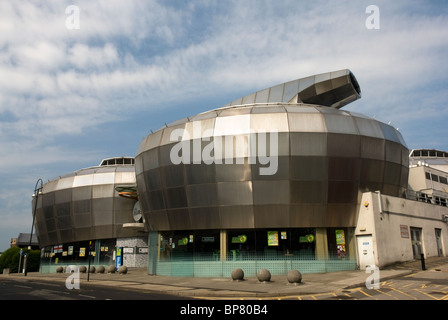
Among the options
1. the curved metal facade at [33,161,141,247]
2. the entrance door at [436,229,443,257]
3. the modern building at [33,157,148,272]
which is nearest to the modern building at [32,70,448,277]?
the entrance door at [436,229,443,257]

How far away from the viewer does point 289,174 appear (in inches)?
1201

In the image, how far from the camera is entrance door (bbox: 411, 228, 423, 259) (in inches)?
1361

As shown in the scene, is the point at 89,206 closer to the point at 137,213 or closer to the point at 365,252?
the point at 137,213

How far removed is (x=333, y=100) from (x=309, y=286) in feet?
86.9

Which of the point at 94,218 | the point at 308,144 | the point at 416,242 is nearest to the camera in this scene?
the point at 308,144

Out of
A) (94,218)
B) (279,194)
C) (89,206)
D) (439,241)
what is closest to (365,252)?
(279,194)

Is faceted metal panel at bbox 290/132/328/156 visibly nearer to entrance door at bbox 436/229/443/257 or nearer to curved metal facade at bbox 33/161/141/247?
entrance door at bbox 436/229/443/257

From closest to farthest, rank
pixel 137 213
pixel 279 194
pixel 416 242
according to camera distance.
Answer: pixel 279 194 < pixel 416 242 < pixel 137 213

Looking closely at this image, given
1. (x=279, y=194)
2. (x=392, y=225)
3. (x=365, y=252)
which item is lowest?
(x=365, y=252)

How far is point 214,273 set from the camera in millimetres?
30703

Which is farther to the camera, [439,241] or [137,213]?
[137,213]

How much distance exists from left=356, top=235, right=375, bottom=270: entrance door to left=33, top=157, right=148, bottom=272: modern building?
30.9 metres

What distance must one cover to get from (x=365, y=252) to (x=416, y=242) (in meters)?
8.01
